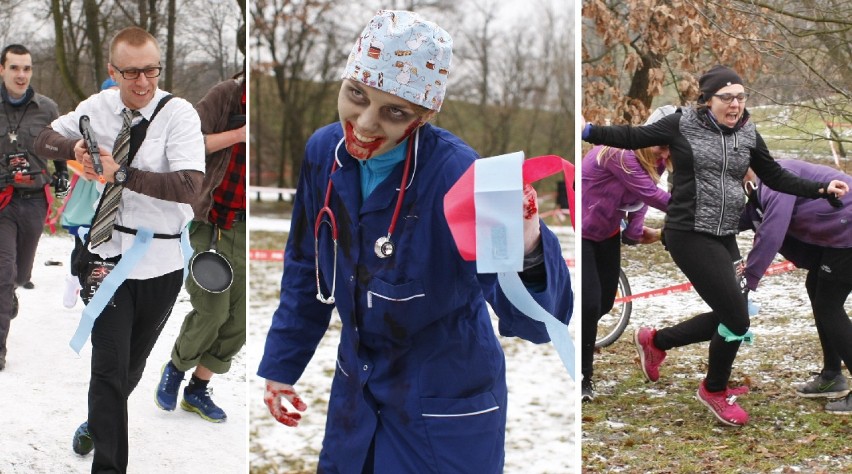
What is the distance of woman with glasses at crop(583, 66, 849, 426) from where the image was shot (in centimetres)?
296

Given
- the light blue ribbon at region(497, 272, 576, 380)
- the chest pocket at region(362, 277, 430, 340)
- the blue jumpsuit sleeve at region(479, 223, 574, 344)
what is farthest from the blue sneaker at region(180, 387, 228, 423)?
the light blue ribbon at region(497, 272, 576, 380)

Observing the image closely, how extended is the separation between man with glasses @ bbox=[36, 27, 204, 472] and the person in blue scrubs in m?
0.92

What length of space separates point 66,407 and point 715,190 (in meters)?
2.49

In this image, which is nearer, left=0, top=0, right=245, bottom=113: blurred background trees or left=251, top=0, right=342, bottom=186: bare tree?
left=0, top=0, right=245, bottom=113: blurred background trees

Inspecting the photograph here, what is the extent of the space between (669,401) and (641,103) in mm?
1122

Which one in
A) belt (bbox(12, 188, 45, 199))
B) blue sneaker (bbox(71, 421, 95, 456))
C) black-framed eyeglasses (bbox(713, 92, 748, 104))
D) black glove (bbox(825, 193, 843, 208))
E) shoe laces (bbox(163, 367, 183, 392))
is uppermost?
black-framed eyeglasses (bbox(713, 92, 748, 104))

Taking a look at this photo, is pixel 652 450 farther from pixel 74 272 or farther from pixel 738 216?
pixel 74 272

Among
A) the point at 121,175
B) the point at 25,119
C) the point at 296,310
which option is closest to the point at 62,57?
the point at 25,119

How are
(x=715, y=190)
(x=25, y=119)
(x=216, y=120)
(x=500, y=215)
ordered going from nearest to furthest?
(x=500, y=215)
(x=715, y=190)
(x=216, y=120)
(x=25, y=119)

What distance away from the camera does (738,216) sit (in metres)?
3.09

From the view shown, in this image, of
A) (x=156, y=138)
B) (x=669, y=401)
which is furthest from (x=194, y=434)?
(x=669, y=401)

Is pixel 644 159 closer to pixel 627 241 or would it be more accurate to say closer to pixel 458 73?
pixel 627 241

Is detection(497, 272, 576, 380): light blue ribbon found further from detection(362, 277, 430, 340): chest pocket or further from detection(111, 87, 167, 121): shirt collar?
detection(111, 87, 167, 121): shirt collar

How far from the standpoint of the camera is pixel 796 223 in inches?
123
